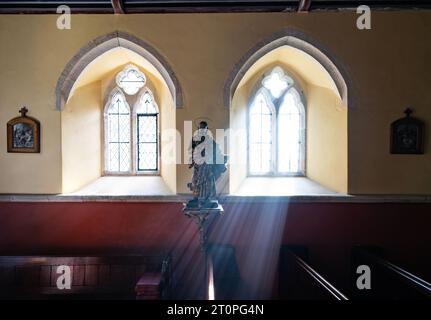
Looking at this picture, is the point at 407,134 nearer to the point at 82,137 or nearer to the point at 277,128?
the point at 277,128

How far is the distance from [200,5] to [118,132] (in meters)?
3.91

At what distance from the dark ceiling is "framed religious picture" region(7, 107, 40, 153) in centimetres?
283

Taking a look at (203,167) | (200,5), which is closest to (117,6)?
(200,5)

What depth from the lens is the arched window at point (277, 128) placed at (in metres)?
5.86

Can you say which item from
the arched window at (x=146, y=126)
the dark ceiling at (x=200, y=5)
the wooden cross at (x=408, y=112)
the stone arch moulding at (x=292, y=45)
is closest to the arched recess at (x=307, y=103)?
the stone arch moulding at (x=292, y=45)

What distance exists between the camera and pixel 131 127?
19.4ft

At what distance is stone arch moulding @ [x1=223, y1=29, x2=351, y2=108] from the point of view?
4.93m

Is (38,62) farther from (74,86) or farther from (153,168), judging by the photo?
(153,168)

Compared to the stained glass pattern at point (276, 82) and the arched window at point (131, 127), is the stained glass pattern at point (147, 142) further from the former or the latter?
the stained glass pattern at point (276, 82)

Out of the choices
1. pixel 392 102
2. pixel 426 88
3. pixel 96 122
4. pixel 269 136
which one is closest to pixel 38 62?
pixel 96 122

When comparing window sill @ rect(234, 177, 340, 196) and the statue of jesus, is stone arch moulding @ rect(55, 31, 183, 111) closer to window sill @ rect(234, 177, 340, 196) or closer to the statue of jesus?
the statue of jesus

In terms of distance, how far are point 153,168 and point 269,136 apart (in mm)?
2072

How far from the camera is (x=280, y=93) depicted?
5.88 metres

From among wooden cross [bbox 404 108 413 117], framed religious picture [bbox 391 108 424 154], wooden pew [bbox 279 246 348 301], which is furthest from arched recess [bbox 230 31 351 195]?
wooden pew [bbox 279 246 348 301]
